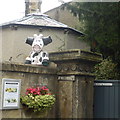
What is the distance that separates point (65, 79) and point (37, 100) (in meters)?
1.06

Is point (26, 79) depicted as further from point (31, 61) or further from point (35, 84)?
point (31, 61)

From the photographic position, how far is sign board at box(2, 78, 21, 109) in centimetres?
A: 648

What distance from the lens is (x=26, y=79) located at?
22.7 ft

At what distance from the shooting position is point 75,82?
7031mm

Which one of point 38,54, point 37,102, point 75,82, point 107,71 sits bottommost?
point 37,102

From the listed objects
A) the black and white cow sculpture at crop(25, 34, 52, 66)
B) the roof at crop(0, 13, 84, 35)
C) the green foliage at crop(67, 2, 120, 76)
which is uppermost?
the roof at crop(0, 13, 84, 35)

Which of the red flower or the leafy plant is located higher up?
the red flower

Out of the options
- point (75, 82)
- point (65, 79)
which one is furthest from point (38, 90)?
point (75, 82)

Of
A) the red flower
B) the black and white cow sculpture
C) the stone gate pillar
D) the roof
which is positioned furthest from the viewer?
the roof

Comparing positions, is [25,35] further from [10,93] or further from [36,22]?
[10,93]

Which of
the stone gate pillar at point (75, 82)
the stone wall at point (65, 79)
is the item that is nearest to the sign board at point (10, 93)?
the stone wall at point (65, 79)

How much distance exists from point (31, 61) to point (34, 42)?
59 centimetres

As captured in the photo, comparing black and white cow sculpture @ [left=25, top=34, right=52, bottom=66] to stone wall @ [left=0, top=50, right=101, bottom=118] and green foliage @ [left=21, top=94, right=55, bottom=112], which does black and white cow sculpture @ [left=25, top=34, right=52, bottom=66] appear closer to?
stone wall @ [left=0, top=50, right=101, bottom=118]

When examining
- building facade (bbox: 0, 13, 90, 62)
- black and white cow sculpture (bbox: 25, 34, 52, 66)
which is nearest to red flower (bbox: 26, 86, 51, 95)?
black and white cow sculpture (bbox: 25, 34, 52, 66)
